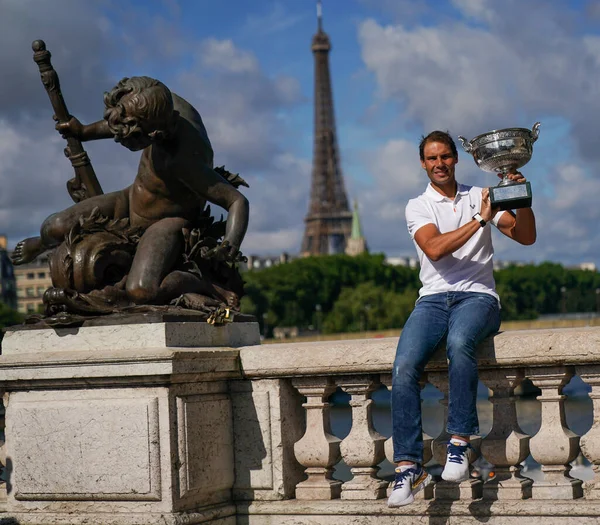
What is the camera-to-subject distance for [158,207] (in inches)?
263

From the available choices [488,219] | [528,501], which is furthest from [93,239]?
[528,501]

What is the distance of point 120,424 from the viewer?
5984 mm

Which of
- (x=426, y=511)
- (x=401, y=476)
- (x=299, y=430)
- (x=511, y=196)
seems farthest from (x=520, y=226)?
(x=299, y=430)

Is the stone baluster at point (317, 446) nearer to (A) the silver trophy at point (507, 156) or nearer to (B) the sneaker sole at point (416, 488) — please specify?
(B) the sneaker sole at point (416, 488)

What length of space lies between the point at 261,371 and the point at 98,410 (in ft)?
2.94

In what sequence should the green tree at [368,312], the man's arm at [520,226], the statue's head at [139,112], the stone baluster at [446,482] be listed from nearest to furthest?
the man's arm at [520,226] < the stone baluster at [446,482] < the statue's head at [139,112] < the green tree at [368,312]

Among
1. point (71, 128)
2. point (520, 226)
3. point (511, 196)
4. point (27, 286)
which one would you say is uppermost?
point (27, 286)

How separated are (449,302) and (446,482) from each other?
0.94m

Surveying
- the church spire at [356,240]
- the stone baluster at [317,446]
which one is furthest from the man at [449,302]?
the church spire at [356,240]

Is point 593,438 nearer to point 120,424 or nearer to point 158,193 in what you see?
point 120,424

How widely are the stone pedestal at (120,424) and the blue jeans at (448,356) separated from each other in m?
1.16

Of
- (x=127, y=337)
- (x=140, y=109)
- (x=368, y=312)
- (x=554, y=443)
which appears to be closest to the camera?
(x=554, y=443)

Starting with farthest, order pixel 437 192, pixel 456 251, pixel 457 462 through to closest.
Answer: pixel 437 192 → pixel 456 251 → pixel 457 462

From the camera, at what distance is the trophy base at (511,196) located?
5.43 metres
